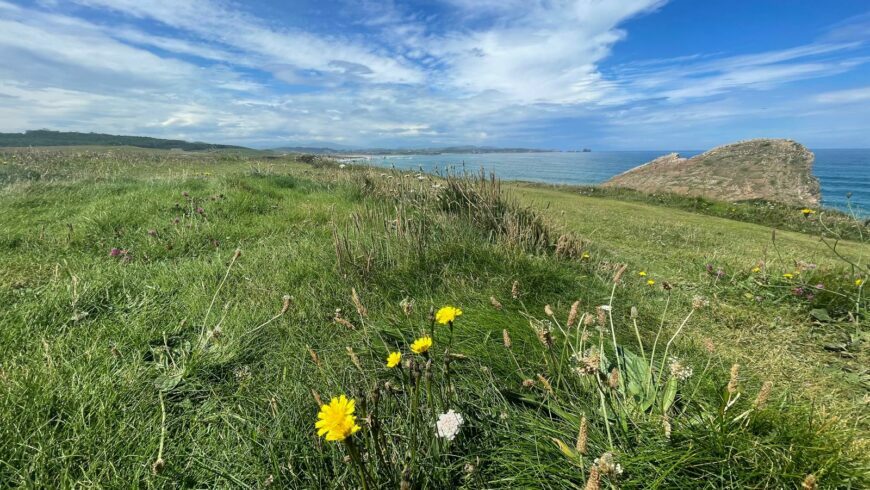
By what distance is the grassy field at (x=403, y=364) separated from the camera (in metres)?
1.38

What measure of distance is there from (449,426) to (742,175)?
32.4 metres

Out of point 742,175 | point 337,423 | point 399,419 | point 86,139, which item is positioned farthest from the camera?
point 86,139

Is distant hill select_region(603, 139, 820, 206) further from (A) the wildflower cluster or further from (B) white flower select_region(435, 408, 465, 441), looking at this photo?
(B) white flower select_region(435, 408, 465, 441)

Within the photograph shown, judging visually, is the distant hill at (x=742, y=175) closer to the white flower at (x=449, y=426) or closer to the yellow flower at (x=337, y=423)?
the white flower at (x=449, y=426)

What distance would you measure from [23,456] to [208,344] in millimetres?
1011

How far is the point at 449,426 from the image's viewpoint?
4.41 ft

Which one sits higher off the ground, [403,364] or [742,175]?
[742,175]

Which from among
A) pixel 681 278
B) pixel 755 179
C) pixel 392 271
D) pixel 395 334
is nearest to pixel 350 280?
pixel 392 271

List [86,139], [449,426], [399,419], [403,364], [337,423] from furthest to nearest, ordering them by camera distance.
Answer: [86,139], [403,364], [399,419], [449,426], [337,423]

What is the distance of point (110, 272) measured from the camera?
11.8ft

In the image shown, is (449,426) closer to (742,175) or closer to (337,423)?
(337,423)

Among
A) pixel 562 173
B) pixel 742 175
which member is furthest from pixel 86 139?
pixel 742 175

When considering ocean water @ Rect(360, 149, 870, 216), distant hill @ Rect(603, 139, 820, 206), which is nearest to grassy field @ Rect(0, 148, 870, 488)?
ocean water @ Rect(360, 149, 870, 216)

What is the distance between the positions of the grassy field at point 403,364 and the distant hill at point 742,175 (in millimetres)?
22506
